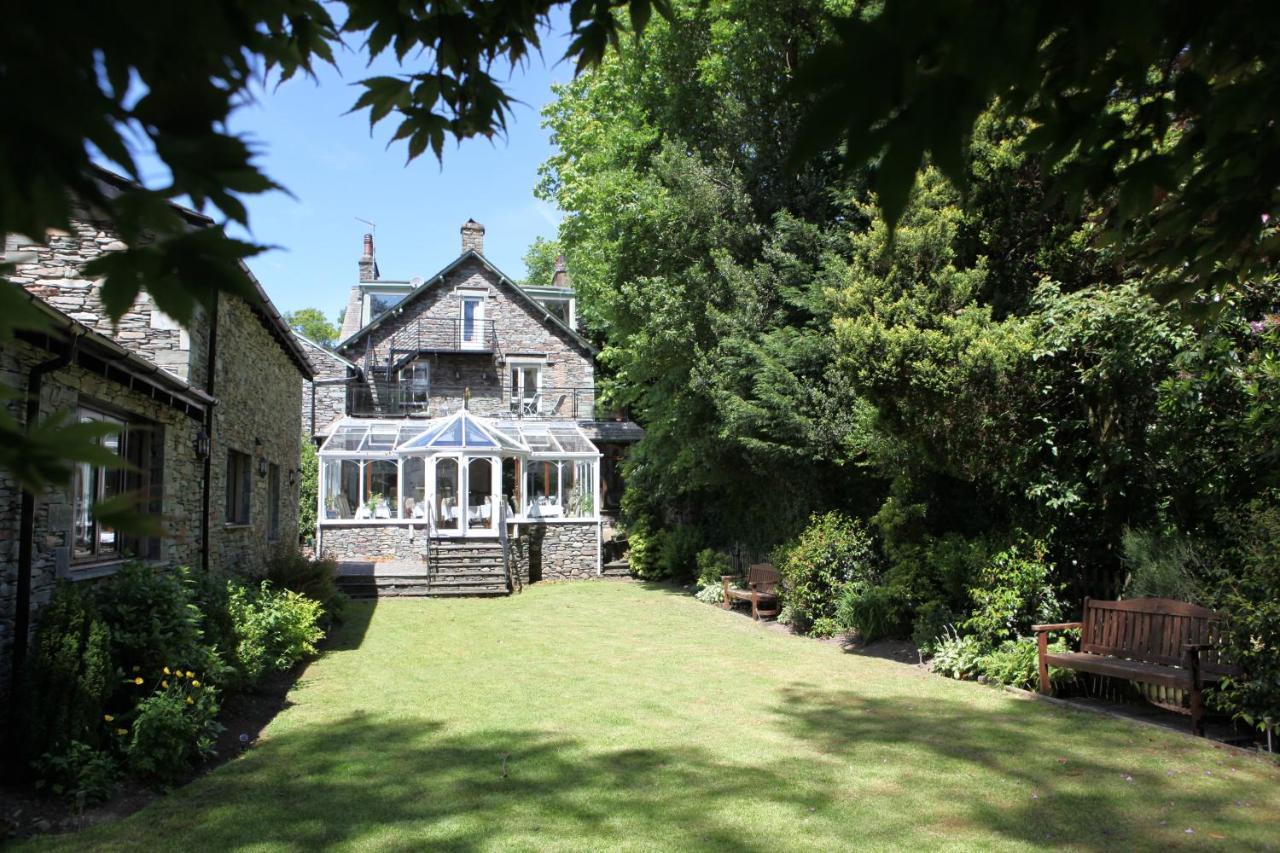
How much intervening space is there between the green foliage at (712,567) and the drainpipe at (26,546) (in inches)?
515

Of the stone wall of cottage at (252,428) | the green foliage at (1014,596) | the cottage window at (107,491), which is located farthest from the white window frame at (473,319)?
the green foliage at (1014,596)

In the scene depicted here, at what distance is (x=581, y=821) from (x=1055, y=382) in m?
6.21

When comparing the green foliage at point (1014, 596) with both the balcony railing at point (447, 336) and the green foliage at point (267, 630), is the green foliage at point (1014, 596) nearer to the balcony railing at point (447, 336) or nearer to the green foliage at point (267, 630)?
the green foliage at point (267, 630)

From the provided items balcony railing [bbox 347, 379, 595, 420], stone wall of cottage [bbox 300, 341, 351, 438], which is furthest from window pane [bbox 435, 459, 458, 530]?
stone wall of cottage [bbox 300, 341, 351, 438]

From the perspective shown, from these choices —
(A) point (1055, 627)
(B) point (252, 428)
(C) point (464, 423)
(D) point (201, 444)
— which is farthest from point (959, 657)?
(C) point (464, 423)

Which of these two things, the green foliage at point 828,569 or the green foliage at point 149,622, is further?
the green foliage at point 828,569

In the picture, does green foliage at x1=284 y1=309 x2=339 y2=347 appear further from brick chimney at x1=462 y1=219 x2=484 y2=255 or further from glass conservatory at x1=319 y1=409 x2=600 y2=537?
glass conservatory at x1=319 y1=409 x2=600 y2=537

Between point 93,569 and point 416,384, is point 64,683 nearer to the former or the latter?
point 93,569

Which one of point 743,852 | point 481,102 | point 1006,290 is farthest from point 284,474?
point 481,102

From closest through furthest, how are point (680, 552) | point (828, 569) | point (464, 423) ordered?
point (828, 569) → point (680, 552) → point (464, 423)

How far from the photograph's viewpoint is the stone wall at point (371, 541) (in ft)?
68.3

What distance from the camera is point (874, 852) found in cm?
439

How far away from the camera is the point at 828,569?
1254 cm

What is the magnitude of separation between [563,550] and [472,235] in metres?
12.6
